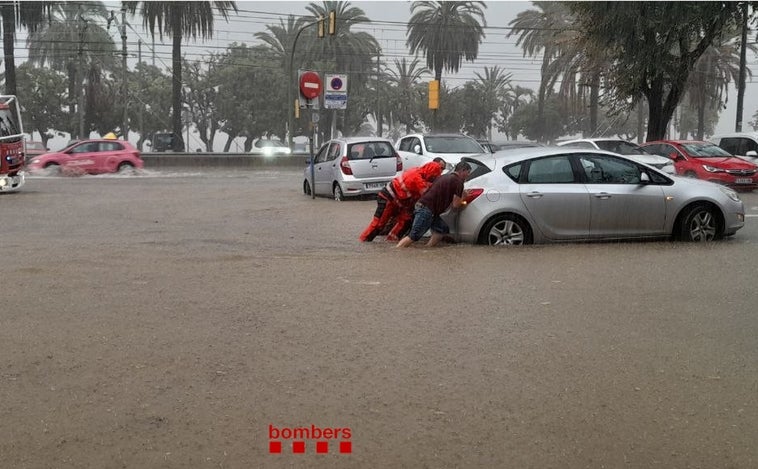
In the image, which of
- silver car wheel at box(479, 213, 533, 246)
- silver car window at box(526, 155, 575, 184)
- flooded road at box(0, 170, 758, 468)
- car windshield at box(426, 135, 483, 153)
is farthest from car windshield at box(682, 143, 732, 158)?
silver car wheel at box(479, 213, 533, 246)

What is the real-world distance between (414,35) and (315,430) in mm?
51212

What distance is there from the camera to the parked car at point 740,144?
21236 mm

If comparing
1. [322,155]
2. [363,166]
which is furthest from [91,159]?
[363,166]

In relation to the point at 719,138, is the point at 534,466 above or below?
below

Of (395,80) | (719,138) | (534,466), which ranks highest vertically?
(395,80)

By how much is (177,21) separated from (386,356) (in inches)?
1609

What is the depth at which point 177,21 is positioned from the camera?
4256 cm

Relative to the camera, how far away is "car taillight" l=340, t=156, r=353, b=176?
58.7 feet

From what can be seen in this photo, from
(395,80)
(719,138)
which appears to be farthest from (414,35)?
(719,138)

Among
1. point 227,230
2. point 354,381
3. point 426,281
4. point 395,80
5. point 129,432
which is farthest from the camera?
point 395,80

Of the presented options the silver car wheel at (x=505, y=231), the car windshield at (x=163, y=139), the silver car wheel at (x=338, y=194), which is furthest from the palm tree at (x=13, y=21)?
the silver car wheel at (x=505, y=231)

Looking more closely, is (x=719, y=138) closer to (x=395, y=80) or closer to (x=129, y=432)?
(x=129, y=432)

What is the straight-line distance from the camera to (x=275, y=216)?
1525 cm

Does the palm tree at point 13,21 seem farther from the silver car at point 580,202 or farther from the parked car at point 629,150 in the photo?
the silver car at point 580,202
